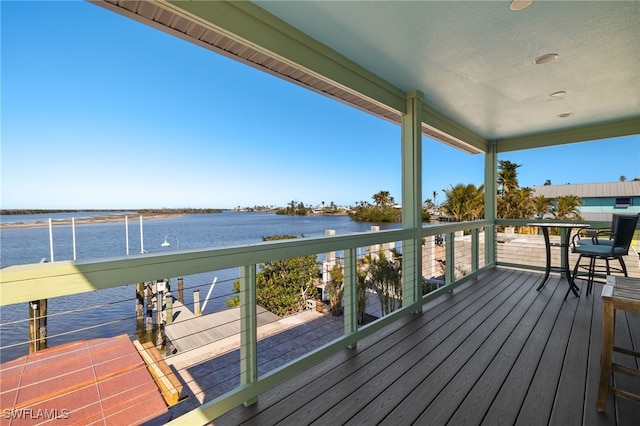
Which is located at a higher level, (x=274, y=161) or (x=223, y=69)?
(x=223, y=69)

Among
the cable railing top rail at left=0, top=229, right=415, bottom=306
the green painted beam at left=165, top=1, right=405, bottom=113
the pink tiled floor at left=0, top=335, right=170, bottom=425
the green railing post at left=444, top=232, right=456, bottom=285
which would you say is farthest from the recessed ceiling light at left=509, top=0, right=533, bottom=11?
the pink tiled floor at left=0, top=335, right=170, bottom=425

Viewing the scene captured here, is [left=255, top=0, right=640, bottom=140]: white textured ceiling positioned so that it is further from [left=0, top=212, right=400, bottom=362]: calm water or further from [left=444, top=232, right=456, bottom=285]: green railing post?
[left=444, top=232, right=456, bottom=285]: green railing post

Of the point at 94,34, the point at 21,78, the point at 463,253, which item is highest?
the point at 94,34

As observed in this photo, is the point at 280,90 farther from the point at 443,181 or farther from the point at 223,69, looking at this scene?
the point at 443,181

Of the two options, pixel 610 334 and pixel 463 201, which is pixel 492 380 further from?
pixel 463 201

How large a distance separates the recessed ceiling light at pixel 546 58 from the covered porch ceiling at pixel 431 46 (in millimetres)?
23

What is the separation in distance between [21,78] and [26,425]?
166 inches

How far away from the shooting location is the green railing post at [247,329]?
62.9 inches

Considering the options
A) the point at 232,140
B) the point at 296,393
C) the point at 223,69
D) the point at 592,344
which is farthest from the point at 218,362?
the point at 232,140

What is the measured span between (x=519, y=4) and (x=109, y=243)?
19.3 feet

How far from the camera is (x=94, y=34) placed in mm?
4094

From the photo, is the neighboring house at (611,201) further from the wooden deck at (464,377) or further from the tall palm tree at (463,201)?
the wooden deck at (464,377)

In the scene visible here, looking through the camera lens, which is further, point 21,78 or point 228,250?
point 21,78

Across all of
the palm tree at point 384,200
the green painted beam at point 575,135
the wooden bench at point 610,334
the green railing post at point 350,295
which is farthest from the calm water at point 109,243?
the green painted beam at point 575,135
